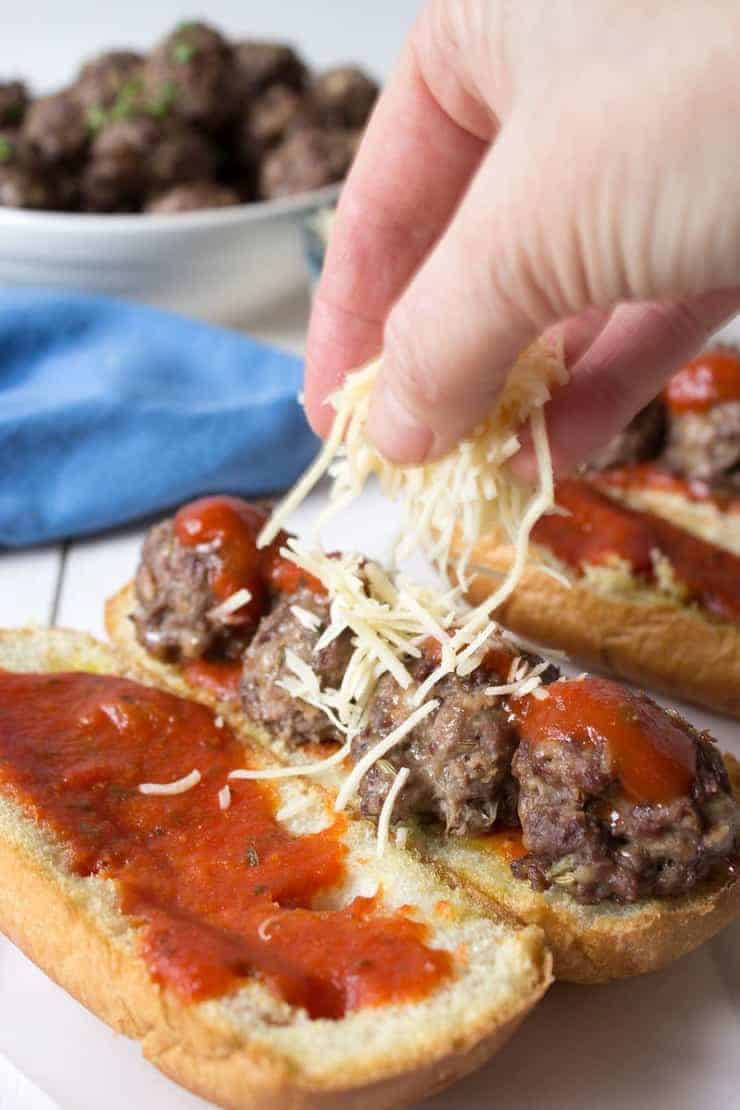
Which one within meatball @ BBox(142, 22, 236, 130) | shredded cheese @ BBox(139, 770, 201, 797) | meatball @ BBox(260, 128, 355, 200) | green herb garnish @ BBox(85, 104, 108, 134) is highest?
meatball @ BBox(142, 22, 236, 130)

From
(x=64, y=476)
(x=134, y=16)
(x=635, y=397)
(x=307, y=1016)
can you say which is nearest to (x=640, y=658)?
(x=635, y=397)

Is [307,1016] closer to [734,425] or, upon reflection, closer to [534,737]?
[534,737]

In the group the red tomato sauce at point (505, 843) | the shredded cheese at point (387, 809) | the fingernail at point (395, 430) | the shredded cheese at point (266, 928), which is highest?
the fingernail at point (395, 430)

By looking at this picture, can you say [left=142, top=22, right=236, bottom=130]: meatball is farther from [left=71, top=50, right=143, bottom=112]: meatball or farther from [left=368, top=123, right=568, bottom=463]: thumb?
[left=368, top=123, right=568, bottom=463]: thumb

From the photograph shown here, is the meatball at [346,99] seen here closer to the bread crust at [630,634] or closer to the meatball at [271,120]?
the meatball at [271,120]

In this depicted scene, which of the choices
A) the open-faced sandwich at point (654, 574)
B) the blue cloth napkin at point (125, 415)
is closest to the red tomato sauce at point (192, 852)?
the open-faced sandwich at point (654, 574)

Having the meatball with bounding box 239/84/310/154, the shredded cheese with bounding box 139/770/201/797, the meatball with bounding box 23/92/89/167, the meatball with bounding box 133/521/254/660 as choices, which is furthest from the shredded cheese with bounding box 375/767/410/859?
the meatball with bounding box 239/84/310/154

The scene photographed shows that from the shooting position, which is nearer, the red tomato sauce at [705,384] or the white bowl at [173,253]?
the red tomato sauce at [705,384]
